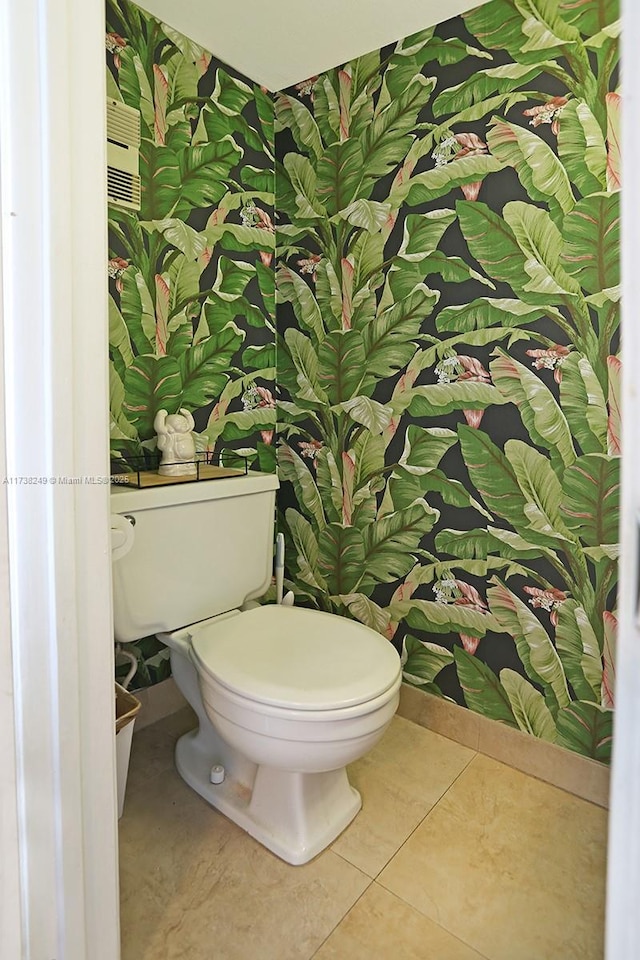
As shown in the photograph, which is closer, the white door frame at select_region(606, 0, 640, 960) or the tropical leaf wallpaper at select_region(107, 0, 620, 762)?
the white door frame at select_region(606, 0, 640, 960)

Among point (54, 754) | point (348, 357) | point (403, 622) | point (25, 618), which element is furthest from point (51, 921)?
point (348, 357)

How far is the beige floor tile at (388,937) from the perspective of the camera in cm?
108

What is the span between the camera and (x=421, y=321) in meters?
1.68

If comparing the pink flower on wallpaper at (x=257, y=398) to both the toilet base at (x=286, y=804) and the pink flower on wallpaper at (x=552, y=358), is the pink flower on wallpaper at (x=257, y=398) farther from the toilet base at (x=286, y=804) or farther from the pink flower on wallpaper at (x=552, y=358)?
the toilet base at (x=286, y=804)

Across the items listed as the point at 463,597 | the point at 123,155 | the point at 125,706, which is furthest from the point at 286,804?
the point at 123,155

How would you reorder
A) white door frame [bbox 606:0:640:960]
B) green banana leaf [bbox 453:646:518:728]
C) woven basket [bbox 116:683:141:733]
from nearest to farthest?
white door frame [bbox 606:0:640:960], woven basket [bbox 116:683:141:733], green banana leaf [bbox 453:646:518:728]

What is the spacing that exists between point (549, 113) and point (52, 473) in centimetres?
148

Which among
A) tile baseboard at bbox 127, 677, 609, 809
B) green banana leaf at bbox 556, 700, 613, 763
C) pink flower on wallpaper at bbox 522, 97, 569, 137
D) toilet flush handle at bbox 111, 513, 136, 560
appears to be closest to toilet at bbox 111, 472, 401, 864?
toilet flush handle at bbox 111, 513, 136, 560

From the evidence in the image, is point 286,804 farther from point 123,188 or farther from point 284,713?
point 123,188

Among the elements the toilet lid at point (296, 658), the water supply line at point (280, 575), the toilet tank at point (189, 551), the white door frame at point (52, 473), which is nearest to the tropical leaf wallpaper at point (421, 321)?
the water supply line at point (280, 575)

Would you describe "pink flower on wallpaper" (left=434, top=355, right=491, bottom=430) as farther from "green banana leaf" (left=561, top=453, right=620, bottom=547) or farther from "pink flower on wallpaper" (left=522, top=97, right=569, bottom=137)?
"pink flower on wallpaper" (left=522, top=97, right=569, bottom=137)

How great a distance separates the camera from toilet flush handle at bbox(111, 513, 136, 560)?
45.1 inches

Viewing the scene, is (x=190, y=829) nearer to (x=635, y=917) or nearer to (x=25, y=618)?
(x=25, y=618)

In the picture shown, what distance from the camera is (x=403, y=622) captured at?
1817 millimetres
